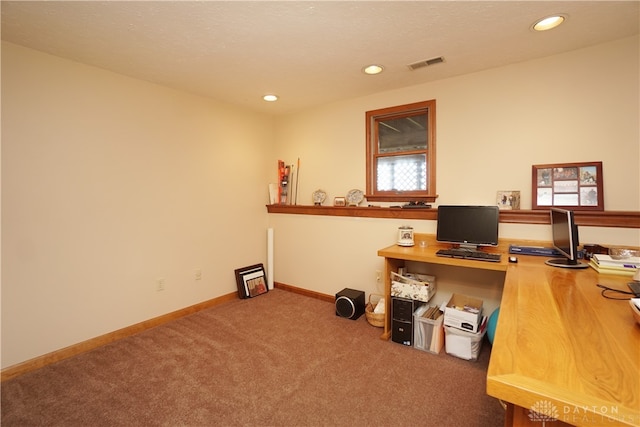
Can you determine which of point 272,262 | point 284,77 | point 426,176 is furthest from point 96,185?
point 426,176

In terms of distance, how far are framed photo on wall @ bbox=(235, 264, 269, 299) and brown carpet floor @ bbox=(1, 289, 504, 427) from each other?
2.88 ft

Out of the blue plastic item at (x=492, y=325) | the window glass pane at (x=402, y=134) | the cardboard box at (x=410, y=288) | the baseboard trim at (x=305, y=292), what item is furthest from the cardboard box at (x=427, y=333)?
the window glass pane at (x=402, y=134)

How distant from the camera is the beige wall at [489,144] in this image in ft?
6.95

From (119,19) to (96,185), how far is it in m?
1.34

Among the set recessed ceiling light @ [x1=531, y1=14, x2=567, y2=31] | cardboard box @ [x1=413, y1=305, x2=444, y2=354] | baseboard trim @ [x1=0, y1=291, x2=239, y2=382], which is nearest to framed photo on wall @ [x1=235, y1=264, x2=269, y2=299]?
baseboard trim @ [x1=0, y1=291, x2=239, y2=382]

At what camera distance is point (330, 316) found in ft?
10.1

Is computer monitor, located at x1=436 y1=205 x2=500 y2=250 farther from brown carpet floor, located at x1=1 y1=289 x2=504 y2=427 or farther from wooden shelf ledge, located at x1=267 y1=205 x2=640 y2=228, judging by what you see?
brown carpet floor, located at x1=1 y1=289 x2=504 y2=427

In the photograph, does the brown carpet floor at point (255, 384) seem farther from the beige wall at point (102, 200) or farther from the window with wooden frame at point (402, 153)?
the window with wooden frame at point (402, 153)

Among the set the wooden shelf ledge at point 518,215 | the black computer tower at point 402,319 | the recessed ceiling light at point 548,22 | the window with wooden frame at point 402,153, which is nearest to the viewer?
the recessed ceiling light at point 548,22

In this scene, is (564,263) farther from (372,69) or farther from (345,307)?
(372,69)

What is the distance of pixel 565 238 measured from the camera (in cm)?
190

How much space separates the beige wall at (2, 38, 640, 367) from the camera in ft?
6.92

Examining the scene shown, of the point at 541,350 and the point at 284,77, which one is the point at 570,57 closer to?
the point at 284,77

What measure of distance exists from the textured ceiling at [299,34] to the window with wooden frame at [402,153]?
0.40m
